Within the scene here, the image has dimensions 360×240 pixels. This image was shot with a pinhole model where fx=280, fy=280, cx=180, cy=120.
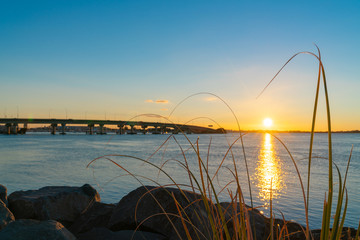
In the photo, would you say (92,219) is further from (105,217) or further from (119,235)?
(119,235)

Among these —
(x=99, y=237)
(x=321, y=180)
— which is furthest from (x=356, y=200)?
(x=99, y=237)

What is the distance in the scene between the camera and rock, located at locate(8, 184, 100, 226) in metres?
6.67

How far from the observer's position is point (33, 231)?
4004 millimetres

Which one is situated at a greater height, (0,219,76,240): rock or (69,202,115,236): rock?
(0,219,76,240): rock

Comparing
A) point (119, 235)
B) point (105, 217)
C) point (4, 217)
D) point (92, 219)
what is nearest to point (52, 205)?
point (92, 219)

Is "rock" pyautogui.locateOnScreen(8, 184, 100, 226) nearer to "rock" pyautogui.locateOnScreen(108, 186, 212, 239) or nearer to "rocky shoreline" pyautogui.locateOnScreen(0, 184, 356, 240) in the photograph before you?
"rocky shoreline" pyautogui.locateOnScreen(0, 184, 356, 240)

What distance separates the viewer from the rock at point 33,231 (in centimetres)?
391

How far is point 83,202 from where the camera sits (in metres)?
7.22

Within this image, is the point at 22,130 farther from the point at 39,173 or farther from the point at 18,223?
the point at 18,223

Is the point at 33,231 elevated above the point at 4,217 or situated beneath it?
elevated above

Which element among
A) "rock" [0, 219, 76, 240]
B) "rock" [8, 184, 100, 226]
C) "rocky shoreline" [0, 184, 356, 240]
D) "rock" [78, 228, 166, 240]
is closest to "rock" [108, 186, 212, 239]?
"rocky shoreline" [0, 184, 356, 240]

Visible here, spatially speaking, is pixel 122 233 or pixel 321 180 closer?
pixel 122 233

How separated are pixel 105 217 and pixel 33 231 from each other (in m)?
2.80

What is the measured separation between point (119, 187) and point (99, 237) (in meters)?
10.8
